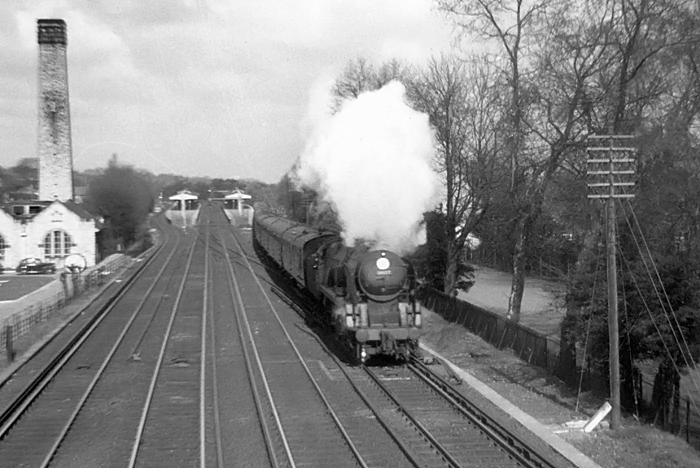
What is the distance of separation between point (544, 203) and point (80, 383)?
1444 cm

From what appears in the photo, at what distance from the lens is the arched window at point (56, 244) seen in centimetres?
4350

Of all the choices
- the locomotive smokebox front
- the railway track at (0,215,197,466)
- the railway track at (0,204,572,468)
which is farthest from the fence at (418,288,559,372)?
the railway track at (0,215,197,466)

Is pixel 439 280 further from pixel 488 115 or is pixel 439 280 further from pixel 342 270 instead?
pixel 342 270

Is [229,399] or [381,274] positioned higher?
[381,274]

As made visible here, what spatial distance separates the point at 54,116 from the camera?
47312 millimetres

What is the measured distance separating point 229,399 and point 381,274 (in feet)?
13.7

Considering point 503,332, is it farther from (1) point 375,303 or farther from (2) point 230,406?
(2) point 230,406

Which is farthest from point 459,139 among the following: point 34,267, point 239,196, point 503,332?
point 239,196

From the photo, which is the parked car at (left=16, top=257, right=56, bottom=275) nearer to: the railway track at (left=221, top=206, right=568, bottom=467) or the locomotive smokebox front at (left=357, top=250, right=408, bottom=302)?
the railway track at (left=221, top=206, right=568, bottom=467)

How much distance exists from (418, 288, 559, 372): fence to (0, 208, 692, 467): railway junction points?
24.9 inches

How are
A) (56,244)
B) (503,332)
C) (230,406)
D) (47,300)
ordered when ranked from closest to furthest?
1. (230,406)
2. (503,332)
3. (47,300)
4. (56,244)

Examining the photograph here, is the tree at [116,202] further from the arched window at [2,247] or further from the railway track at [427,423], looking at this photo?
the railway track at [427,423]

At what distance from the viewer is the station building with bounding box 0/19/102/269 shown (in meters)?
43.0

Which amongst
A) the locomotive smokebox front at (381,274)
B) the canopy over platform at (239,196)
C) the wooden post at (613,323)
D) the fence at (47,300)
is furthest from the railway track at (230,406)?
the canopy over platform at (239,196)
